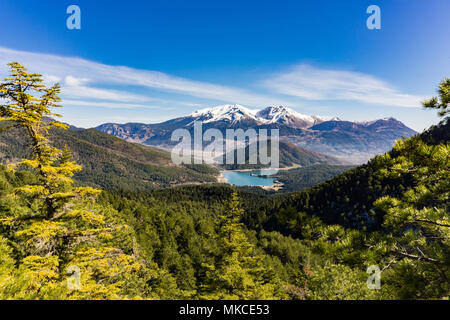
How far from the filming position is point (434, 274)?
18.4 ft

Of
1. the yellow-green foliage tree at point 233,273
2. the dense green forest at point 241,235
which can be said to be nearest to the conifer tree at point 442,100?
the dense green forest at point 241,235

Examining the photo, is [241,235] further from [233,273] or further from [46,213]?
[46,213]

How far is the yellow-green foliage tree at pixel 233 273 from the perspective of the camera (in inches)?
663

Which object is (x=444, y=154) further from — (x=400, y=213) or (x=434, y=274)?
(x=434, y=274)

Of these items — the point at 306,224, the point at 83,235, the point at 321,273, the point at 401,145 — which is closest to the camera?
the point at 401,145

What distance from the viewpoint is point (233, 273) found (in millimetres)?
17828

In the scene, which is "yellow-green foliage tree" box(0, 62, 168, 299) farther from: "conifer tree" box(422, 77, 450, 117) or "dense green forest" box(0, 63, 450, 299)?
"conifer tree" box(422, 77, 450, 117)

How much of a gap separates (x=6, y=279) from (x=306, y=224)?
11.4 meters

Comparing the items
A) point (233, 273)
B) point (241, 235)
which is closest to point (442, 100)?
point (233, 273)

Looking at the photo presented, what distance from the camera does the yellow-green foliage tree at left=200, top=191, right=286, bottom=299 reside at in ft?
55.2

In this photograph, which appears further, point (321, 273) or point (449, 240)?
point (321, 273)

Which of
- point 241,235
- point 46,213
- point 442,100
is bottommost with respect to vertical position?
point 241,235
